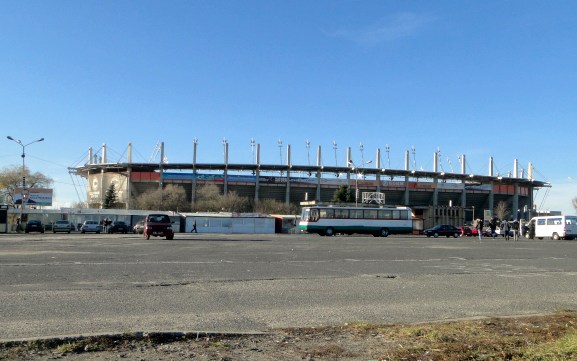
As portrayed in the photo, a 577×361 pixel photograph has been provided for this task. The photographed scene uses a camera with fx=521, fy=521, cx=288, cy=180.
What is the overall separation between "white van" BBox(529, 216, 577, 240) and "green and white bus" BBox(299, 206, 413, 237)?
14.0m

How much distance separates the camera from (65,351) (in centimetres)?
527

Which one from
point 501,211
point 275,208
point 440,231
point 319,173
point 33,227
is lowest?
point 33,227

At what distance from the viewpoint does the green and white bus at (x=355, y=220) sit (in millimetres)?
55656

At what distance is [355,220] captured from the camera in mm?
56625

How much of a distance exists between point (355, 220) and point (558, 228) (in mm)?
20501

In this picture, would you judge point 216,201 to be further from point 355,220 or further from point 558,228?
point 558,228

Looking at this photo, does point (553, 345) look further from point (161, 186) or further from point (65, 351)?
point (161, 186)

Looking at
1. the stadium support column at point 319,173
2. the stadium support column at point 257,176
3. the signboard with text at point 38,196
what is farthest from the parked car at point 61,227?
the stadium support column at point 319,173

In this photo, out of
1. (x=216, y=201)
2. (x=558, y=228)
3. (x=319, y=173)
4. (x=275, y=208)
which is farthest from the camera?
(x=319, y=173)

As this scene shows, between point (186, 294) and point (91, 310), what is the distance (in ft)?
6.80

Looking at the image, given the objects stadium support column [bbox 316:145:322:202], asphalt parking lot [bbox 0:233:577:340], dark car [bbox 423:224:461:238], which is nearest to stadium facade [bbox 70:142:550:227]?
stadium support column [bbox 316:145:322:202]

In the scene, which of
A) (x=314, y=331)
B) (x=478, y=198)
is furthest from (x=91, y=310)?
(x=478, y=198)

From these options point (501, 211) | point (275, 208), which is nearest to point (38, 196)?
point (275, 208)

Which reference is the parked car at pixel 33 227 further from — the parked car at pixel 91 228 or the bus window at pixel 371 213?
the bus window at pixel 371 213
